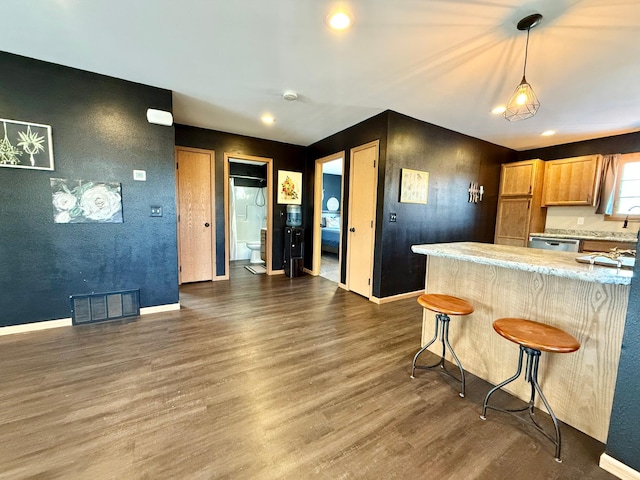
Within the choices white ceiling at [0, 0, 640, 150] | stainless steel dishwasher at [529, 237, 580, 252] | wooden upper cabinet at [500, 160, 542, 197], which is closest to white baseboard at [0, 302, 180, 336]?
white ceiling at [0, 0, 640, 150]

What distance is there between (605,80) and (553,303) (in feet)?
7.89

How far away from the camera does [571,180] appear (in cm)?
424

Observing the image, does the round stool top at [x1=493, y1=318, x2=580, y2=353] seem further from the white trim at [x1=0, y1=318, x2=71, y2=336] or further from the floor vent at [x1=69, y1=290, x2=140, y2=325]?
the white trim at [x1=0, y1=318, x2=71, y2=336]

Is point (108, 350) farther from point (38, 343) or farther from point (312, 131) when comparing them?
point (312, 131)

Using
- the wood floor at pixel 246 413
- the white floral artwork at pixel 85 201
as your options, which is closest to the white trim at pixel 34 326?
the wood floor at pixel 246 413

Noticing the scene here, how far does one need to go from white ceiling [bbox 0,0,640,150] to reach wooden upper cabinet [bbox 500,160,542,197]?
1205 mm

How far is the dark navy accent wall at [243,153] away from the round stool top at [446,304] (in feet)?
11.5

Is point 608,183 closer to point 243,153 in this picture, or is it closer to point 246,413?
point 246,413

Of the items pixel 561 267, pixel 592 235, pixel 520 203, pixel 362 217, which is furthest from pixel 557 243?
pixel 561 267

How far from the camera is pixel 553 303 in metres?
1.61

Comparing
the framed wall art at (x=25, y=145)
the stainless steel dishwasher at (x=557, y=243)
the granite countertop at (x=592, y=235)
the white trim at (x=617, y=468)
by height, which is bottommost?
the white trim at (x=617, y=468)

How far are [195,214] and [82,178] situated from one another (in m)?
1.68

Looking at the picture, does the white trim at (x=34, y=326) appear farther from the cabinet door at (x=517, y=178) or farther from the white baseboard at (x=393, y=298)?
the cabinet door at (x=517, y=178)

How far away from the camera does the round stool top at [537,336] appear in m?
1.28
